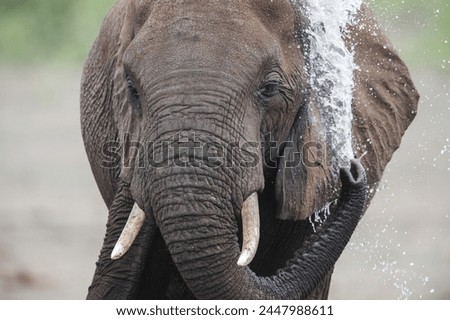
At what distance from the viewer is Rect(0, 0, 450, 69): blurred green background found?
20.7ft

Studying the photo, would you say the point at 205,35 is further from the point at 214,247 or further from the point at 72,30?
the point at 72,30

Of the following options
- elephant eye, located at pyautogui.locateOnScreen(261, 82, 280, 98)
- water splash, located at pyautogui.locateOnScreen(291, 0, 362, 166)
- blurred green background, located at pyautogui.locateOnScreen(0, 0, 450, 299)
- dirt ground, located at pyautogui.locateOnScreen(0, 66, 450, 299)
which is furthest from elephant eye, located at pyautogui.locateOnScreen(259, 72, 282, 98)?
dirt ground, located at pyautogui.locateOnScreen(0, 66, 450, 299)

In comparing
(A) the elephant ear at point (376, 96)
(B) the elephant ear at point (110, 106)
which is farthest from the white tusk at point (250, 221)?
(A) the elephant ear at point (376, 96)

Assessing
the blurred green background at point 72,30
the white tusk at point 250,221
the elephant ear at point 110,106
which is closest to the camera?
the white tusk at point 250,221

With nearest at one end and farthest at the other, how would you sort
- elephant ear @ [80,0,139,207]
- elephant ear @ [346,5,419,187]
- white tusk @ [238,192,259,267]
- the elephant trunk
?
the elephant trunk
white tusk @ [238,192,259,267]
elephant ear @ [80,0,139,207]
elephant ear @ [346,5,419,187]

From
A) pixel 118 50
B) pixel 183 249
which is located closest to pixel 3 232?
pixel 118 50

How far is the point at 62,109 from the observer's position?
7723 millimetres

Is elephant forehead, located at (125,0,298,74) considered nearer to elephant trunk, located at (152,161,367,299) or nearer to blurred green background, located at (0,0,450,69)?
elephant trunk, located at (152,161,367,299)

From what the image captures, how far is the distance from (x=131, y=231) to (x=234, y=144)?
37 cm

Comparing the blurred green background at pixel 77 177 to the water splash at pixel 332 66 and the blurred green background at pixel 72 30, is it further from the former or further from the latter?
the water splash at pixel 332 66

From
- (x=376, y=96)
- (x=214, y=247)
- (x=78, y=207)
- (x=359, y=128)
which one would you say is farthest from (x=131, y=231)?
(x=78, y=207)

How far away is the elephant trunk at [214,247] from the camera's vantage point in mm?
3201

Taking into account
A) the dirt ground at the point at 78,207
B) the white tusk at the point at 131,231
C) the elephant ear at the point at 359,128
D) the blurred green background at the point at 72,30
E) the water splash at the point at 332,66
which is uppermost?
the water splash at the point at 332,66

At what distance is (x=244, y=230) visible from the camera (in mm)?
3340
